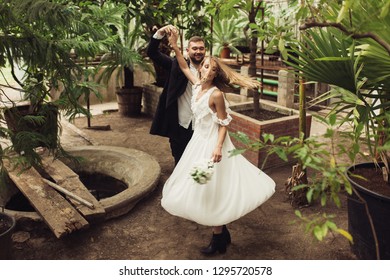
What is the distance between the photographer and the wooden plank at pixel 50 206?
12.3 ft

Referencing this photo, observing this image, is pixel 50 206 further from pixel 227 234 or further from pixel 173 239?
pixel 227 234

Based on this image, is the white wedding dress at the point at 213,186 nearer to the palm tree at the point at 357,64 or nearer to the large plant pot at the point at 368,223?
the large plant pot at the point at 368,223

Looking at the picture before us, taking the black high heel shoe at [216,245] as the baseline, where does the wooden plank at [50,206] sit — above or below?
above

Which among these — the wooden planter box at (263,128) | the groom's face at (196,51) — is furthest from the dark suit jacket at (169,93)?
the wooden planter box at (263,128)

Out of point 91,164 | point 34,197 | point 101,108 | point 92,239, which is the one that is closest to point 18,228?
point 34,197

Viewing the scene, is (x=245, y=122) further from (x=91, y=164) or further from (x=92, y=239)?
(x=92, y=239)

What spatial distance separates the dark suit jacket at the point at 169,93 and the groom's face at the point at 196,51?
31cm

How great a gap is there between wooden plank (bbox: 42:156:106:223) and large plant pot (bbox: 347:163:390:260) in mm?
2355

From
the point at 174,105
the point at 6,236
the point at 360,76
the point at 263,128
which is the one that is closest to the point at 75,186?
the point at 6,236

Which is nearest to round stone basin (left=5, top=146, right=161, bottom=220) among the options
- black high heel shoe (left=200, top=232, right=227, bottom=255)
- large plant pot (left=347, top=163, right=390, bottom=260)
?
black high heel shoe (left=200, top=232, right=227, bottom=255)

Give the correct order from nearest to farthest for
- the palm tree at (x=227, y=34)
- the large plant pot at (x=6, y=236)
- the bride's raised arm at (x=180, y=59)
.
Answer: the large plant pot at (x=6, y=236) → the bride's raised arm at (x=180, y=59) → the palm tree at (x=227, y=34)

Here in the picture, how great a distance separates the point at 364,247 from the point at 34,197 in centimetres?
320

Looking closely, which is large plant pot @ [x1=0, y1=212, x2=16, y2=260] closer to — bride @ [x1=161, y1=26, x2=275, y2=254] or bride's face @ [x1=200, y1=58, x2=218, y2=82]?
bride @ [x1=161, y1=26, x2=275, y2=254]

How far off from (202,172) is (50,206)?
5.83 ft
